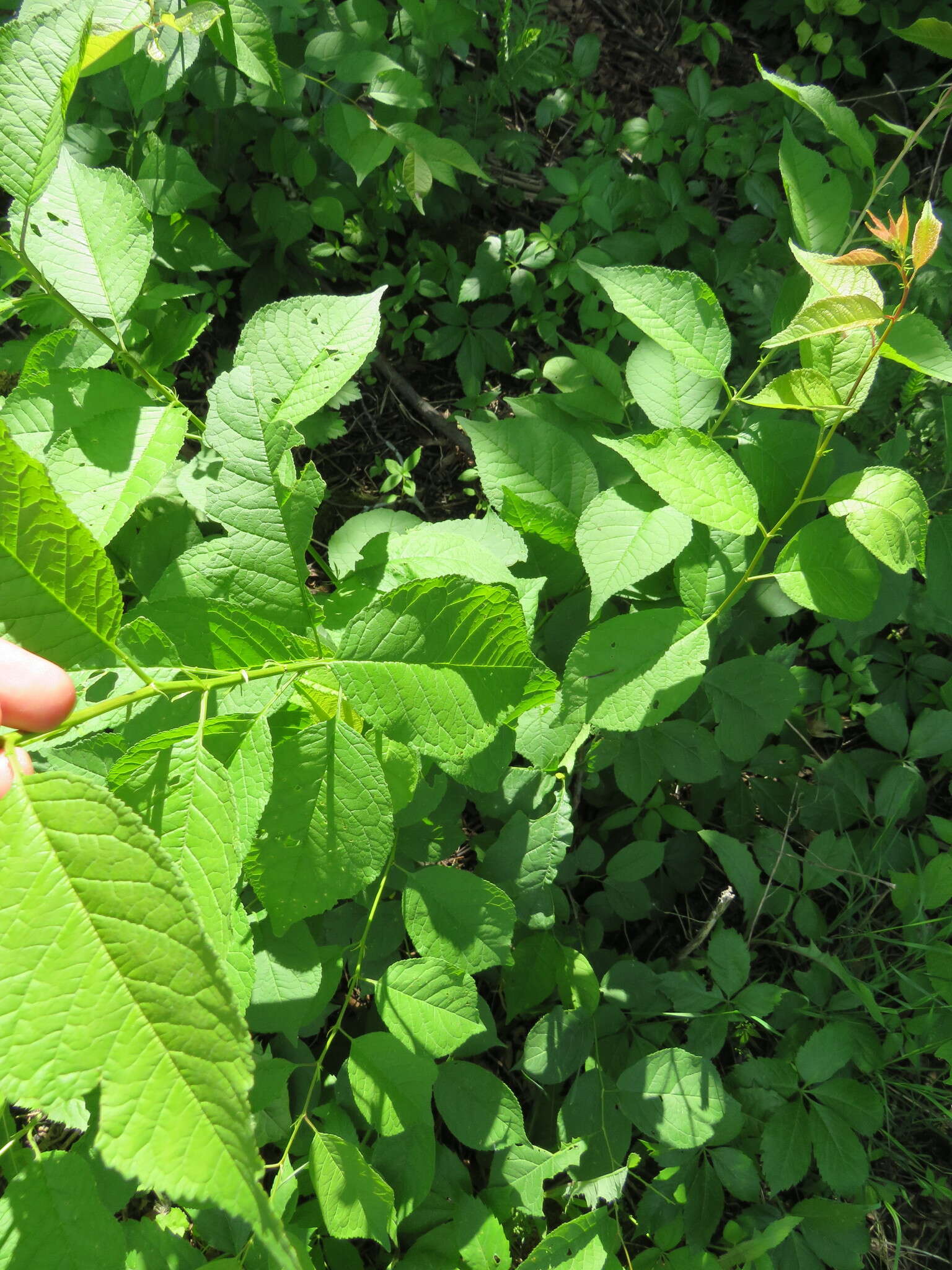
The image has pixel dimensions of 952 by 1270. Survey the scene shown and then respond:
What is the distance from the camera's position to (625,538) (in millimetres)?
1376

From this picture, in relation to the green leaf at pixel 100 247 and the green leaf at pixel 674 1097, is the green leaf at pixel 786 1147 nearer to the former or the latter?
the green leaf at pixel 674 1097

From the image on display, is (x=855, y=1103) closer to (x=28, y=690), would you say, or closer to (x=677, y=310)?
(x=677, y=310)

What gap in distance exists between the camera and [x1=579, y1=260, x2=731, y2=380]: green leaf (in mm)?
1431

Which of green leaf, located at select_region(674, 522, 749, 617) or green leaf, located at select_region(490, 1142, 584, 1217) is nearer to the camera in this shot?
green leaf, located at select_region(674, 522, 749, 617)

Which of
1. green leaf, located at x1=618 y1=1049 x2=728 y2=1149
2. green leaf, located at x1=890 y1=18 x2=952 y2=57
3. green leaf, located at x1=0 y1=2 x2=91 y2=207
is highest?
green leaf, located at x1=0 y1=2 x2=91 y2=207

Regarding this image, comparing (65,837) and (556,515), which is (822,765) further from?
(65,837)

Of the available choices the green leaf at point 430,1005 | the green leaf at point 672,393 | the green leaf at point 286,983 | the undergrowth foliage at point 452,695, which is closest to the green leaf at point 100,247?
the undergrowth foliage at point 452,695

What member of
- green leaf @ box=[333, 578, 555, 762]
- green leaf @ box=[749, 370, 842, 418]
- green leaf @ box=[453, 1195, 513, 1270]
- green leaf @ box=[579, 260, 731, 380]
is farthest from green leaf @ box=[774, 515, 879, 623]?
green leaf @ box=[453, 1195, 513, 1270]

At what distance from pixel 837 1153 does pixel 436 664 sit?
153cm

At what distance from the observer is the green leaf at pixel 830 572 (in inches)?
51.5

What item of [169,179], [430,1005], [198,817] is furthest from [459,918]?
[169,179]

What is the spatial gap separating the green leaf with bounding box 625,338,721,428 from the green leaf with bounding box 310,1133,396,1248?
1.45 meters

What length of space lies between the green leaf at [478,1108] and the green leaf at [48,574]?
4.03 ft

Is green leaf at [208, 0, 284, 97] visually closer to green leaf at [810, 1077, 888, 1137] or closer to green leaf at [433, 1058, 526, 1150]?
green leaf at [433, 1058, 526, 1150]
